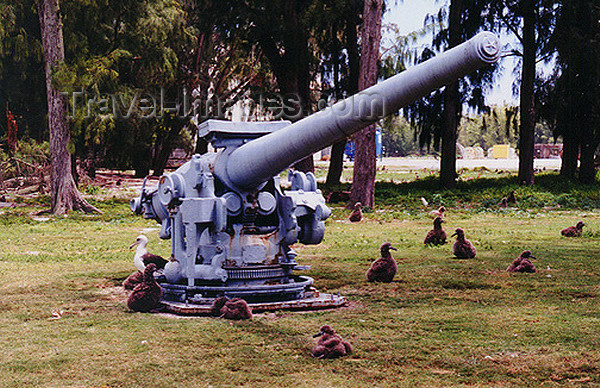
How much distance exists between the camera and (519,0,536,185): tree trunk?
82.3 ft

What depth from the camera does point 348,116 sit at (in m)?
6.60

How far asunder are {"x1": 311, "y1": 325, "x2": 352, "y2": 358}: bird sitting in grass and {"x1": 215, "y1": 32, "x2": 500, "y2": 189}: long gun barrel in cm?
191

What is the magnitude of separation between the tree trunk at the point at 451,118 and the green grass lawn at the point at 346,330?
14.0 m

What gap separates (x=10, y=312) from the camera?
7.24m

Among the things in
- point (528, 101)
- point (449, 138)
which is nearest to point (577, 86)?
point (528, 101)

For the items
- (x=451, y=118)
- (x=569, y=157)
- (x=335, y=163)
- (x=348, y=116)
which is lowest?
(x=335, y=163)

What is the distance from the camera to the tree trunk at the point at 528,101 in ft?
82.3

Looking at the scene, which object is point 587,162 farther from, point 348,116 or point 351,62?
point 348,116

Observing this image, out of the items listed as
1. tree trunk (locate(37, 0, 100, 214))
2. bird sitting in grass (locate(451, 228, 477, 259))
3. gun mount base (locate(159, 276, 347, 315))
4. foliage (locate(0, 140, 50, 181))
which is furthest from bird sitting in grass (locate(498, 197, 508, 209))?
gun mount base (locate(159, 276, 347, 315))

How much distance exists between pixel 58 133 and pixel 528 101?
14.7 meters

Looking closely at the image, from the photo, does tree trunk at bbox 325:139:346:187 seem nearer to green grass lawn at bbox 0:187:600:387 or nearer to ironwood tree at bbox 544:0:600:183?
ironwood tree at bbox 544:0:600:183

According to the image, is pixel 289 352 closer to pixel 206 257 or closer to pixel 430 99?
pixel 206 257

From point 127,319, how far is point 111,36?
17623 millimetres

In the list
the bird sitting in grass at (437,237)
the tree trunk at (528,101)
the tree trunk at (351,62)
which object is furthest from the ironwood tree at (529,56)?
the bird sitting in grass at (437,237)
